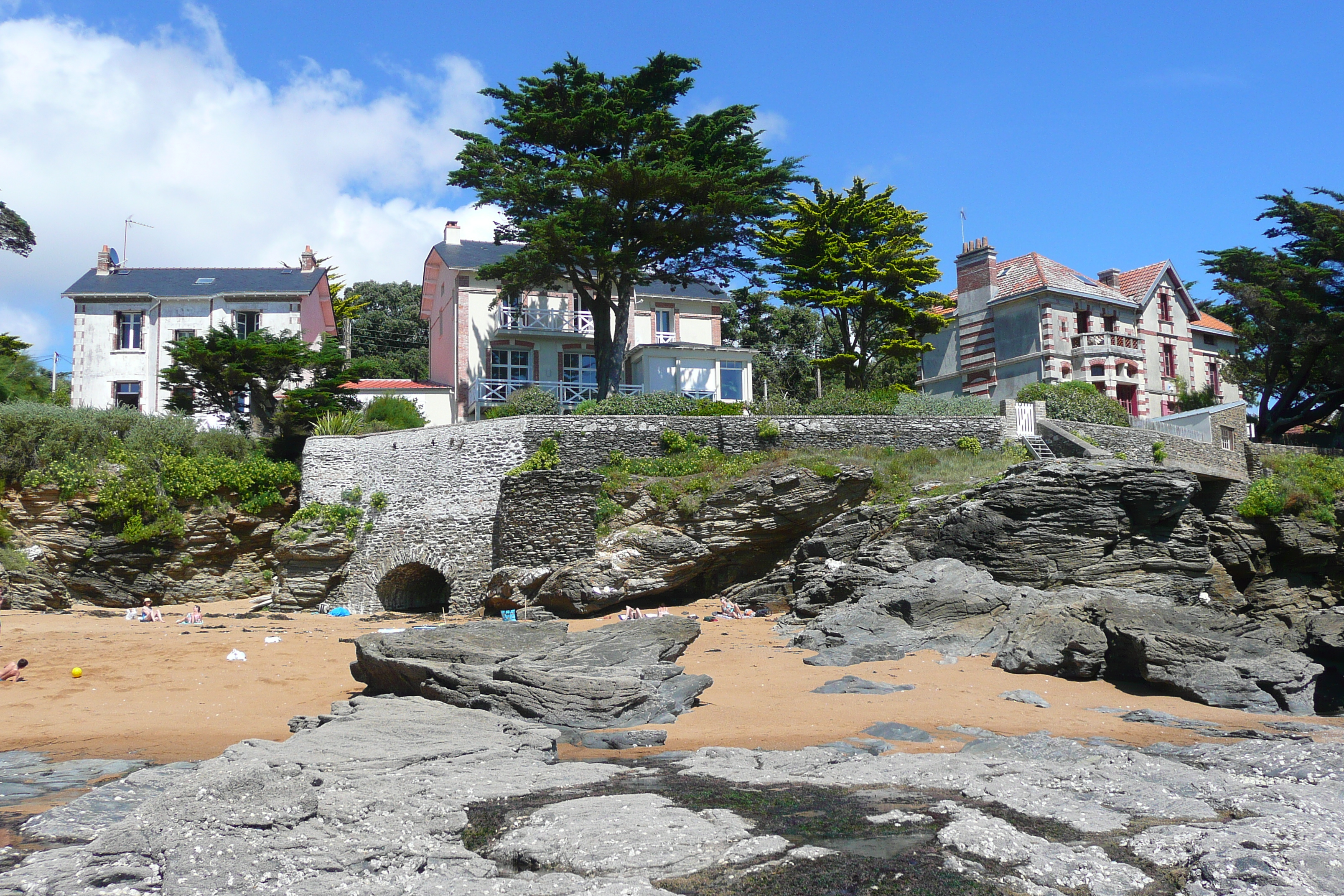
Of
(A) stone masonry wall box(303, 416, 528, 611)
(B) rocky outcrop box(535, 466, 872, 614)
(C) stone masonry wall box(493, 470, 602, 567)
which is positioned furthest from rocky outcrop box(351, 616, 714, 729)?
(A) stone masonry wall box(303, 416, 528, 611)

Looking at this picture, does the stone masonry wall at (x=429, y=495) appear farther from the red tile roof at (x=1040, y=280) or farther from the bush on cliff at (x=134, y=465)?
the red tile roof at (x=1040, y=280)

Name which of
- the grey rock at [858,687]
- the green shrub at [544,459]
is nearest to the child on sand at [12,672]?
the green shrub at [544,459]

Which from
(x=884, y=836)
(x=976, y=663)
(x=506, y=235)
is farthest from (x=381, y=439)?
(x=884, y=836)

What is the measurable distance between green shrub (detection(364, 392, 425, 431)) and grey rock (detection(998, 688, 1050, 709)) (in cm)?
1622

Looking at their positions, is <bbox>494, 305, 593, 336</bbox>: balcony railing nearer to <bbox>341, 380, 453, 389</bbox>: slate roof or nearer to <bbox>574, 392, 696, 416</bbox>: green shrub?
<bbox>341, 380, 453, 389</bbox>: slate roof

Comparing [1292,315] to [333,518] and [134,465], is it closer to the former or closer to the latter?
[333,518]

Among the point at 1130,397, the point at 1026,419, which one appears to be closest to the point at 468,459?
the point at 1026,419

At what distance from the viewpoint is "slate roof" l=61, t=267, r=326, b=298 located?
27219mm

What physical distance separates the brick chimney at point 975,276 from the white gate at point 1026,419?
1179cm

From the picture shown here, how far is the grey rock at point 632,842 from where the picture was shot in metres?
5.08

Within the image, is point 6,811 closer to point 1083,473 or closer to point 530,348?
point 1083,473

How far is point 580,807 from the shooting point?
19.5ft

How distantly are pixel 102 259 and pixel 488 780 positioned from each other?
29003 millimetres

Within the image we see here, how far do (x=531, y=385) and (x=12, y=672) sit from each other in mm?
17115
